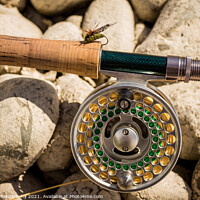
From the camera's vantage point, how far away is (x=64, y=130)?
6.25 feet

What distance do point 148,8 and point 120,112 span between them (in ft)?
3.45

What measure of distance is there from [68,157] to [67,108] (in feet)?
1.11

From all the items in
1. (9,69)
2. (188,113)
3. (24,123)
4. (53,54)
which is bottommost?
(24,123)

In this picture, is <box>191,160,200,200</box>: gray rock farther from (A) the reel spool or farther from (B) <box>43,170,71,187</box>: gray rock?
(B) <box>43,170,71,187</box>: gray rock

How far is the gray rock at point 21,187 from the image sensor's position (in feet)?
6.16

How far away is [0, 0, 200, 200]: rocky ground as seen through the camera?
1.81 m

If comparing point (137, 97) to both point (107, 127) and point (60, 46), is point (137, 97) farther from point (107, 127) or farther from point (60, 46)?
point (60, 46)

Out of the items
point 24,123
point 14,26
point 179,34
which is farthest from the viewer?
point 14,26

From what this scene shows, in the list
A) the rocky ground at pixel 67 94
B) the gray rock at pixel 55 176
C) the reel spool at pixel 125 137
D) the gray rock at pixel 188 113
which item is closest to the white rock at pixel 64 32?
the rocky ground at pixel 67 94

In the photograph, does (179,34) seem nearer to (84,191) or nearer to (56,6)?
(56,6)

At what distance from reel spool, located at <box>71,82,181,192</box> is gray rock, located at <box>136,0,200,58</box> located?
50cm

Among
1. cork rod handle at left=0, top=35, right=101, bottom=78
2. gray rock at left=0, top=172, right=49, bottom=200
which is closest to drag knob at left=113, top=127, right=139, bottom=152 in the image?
cork rod handle at left=0, top=35, right=101, bottom=78

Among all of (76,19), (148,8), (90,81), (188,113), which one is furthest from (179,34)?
(76,19)

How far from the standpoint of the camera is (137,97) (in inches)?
63.6
